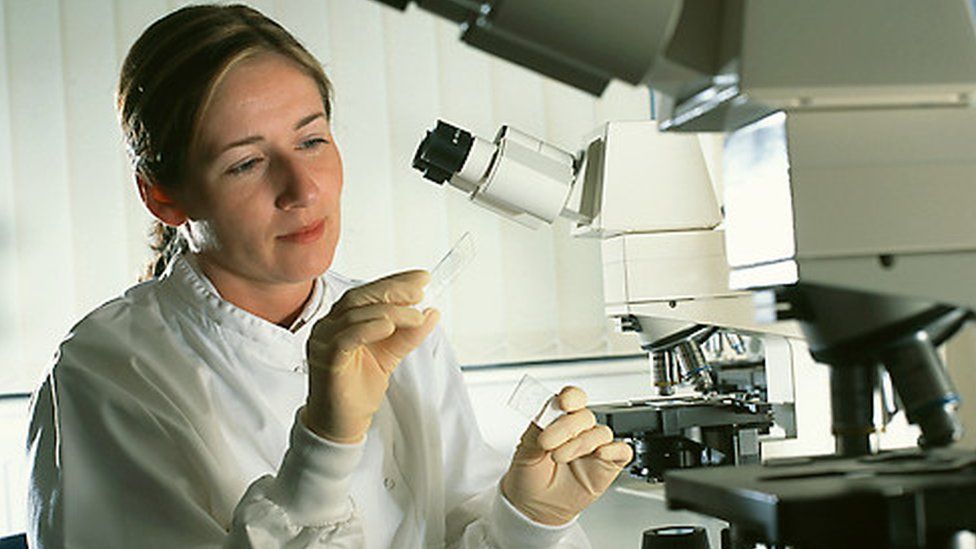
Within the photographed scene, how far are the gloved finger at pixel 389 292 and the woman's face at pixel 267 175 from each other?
9.1 inches

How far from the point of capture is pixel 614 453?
113 cm

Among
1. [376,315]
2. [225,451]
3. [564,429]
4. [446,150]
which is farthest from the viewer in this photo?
Answer: [446,150]

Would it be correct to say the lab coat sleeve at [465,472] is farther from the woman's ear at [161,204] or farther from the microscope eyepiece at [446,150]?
the woman's ear at [161,204]

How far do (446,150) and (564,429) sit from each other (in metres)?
0.46

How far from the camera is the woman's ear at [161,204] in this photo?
128 centimetres

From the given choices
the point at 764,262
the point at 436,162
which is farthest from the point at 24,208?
the point at 764,262

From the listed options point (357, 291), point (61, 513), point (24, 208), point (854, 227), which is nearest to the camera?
point (854, 227)

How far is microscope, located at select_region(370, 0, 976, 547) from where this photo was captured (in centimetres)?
64

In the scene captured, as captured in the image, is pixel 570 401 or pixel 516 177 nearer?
pixel 570 401

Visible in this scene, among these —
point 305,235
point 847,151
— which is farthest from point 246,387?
point 847,151

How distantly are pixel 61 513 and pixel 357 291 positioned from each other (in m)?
0.40

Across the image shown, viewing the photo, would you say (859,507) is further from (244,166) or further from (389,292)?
(244,166)

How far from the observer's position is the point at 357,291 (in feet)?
3.13

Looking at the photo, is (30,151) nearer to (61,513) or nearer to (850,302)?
(61,513)
